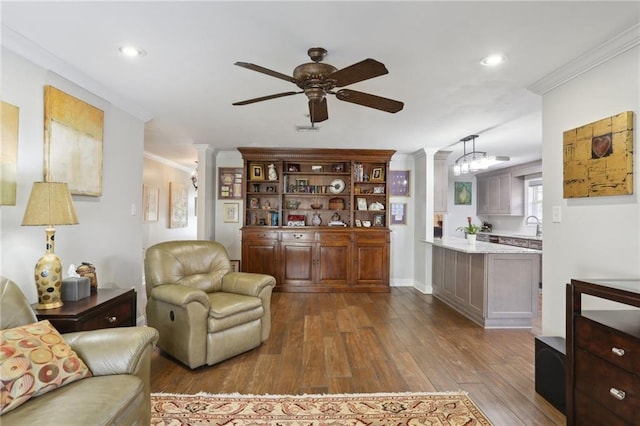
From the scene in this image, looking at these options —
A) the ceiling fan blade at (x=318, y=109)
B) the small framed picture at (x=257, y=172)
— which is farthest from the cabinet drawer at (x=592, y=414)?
the small framed picture at (x=257, y=172)

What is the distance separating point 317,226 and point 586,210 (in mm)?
3660

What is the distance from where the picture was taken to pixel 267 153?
5.24 metres

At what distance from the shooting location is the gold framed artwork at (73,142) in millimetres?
2295

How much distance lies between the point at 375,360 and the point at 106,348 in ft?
6.59

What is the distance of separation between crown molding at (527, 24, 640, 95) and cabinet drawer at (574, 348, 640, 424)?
71.3 inches

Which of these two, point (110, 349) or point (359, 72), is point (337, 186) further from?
point (110, 349)

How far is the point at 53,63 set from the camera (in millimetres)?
2291

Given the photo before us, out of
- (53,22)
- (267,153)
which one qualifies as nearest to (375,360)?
(53,22)

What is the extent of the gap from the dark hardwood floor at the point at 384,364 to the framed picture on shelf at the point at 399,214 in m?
2.03

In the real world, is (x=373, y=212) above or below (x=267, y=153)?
below

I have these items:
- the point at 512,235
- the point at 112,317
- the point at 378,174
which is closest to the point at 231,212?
the point at 378,174

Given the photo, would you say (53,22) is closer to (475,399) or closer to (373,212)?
(475,399)

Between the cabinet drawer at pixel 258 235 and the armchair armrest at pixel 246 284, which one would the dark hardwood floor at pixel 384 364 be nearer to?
the armchair armrest at pixel 246 284

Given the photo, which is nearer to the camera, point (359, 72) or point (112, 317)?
point (359, 72)
